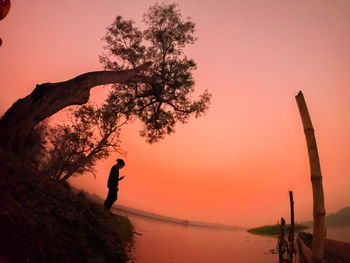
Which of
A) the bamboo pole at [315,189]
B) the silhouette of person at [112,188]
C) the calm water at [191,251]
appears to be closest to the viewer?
the bamboo pole at [315,189]

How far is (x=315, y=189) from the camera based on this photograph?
11.4 ft

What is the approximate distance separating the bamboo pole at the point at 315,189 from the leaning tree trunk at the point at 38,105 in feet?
25.4

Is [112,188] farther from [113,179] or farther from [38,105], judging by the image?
[38,105]

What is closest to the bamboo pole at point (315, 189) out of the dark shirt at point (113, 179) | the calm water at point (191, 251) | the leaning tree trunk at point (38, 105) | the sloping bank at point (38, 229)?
the sloping bank at point (38, 229)

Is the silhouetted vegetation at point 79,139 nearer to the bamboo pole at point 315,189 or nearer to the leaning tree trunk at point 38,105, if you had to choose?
the leaning tree trunk at point 38,105

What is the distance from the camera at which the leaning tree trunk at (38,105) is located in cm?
646

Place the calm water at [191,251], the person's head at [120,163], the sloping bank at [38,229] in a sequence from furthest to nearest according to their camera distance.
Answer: the person's head at [120,163]
the calm water at [191,251]
the sloping bank at [38,229]

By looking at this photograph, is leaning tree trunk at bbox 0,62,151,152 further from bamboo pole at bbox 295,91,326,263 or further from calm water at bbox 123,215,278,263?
bamboo pole at bbox 295,91,326,263

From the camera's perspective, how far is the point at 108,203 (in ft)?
30.1

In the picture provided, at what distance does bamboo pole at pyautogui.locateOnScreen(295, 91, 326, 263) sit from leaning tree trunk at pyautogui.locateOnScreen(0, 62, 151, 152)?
7.74 m

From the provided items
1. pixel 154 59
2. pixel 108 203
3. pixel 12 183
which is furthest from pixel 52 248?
pixel 154 59

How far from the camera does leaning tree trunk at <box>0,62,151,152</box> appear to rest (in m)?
6.46

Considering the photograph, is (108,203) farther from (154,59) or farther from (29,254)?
(154,59)

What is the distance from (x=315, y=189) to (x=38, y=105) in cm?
851
